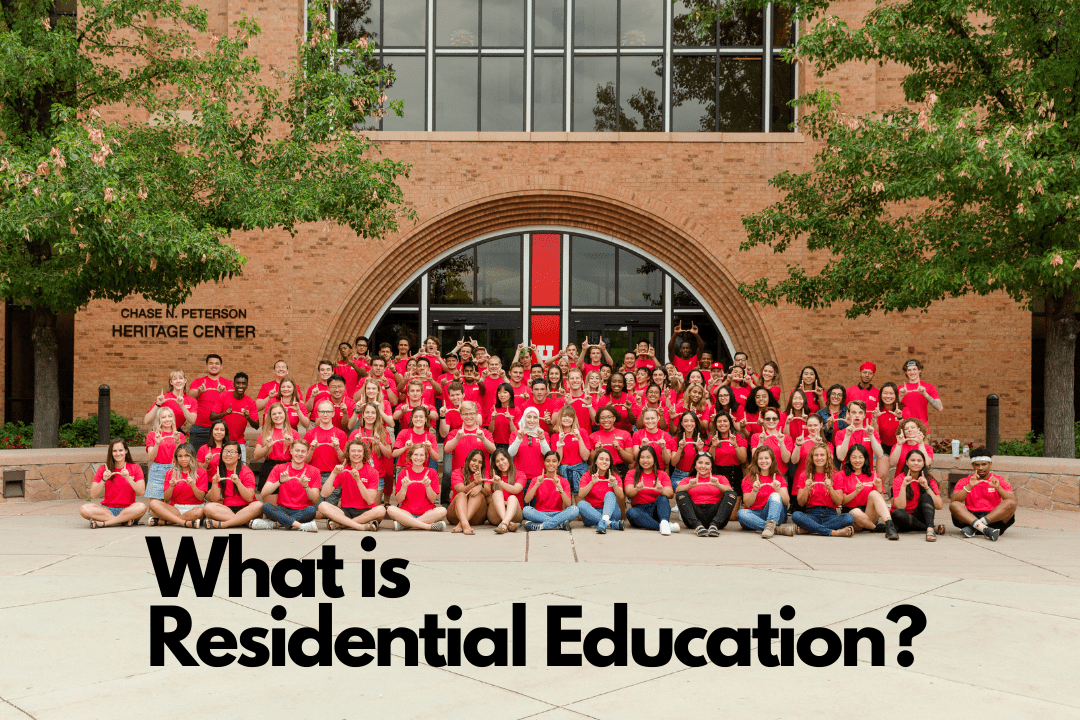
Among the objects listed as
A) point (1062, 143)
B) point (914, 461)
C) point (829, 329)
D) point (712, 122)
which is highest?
point (712, 122)

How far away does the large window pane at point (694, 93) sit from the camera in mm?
17547

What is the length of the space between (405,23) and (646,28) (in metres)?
4.88

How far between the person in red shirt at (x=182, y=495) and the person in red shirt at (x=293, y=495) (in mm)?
711

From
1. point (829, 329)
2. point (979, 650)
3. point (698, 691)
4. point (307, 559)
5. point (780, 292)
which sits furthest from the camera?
point (829, 329)

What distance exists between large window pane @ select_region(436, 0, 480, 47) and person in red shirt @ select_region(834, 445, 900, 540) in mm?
12154

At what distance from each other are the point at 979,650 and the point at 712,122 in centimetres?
1415

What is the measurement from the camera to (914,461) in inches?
357

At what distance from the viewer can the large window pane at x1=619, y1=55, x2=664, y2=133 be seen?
17.6 metres

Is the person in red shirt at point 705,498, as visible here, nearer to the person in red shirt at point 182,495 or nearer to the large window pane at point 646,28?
the person in red shirt at point 182,495

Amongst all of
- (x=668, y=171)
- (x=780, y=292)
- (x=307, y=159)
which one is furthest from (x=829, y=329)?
(x=307, y=159)

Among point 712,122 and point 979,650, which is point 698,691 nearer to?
point 979,650

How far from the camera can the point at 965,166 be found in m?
Answer: 9.95

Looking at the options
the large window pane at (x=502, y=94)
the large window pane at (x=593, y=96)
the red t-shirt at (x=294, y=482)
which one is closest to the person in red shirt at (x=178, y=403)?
the red t-shirt at (x=294, y=482)

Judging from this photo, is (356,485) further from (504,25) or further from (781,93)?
(781,93)
